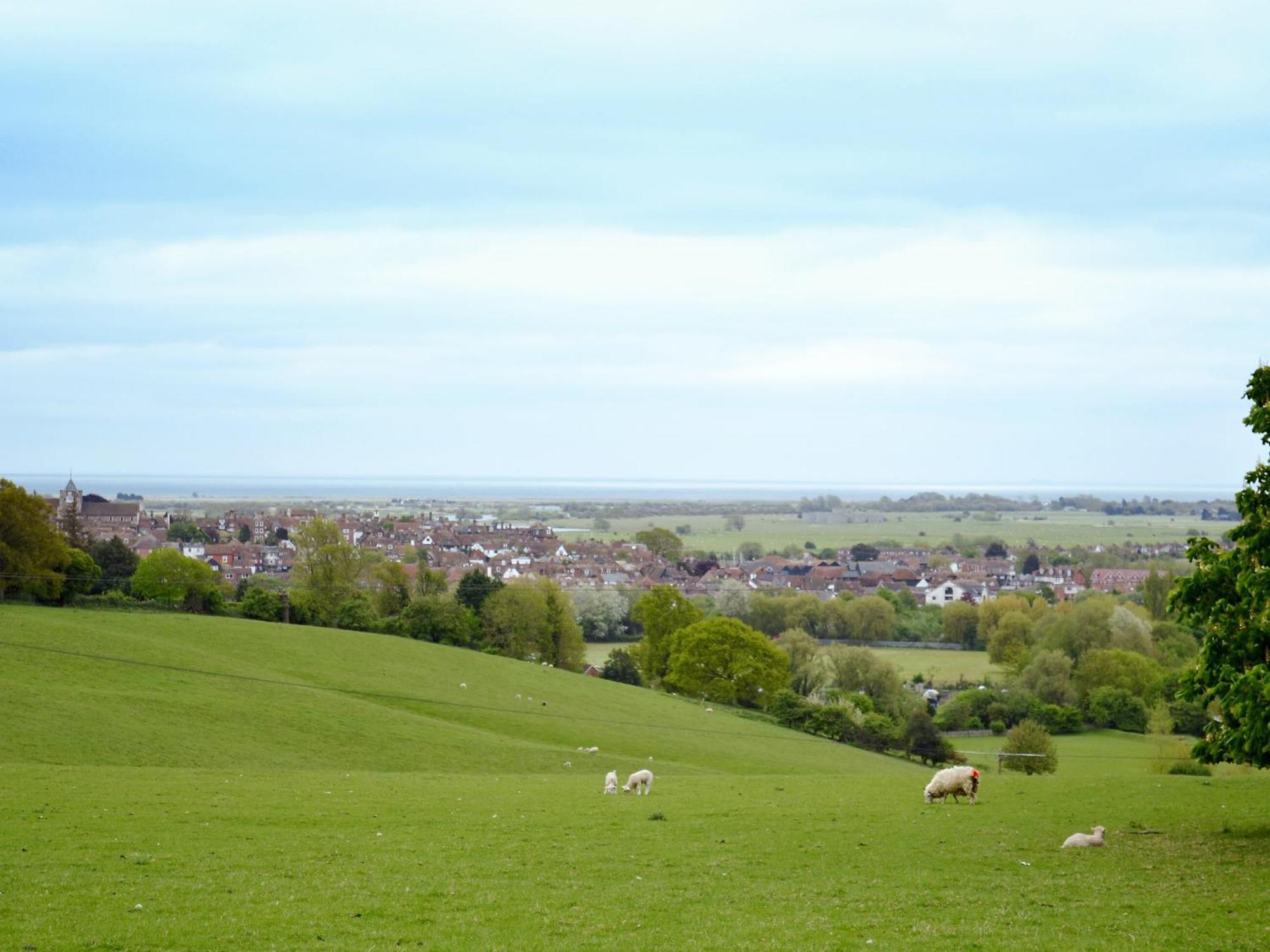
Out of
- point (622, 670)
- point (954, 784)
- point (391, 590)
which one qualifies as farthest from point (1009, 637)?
point (954, 784)

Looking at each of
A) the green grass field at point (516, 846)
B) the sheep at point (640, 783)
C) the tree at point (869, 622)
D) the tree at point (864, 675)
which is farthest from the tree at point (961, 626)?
the sheep at point (640, 783)

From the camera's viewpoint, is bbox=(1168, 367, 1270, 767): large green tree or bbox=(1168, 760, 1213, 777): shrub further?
bbox=(1168, 760, 1213, 777): shrub

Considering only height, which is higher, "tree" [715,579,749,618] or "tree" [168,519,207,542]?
"tree" [168,519,207,542]

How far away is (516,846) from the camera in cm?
2183

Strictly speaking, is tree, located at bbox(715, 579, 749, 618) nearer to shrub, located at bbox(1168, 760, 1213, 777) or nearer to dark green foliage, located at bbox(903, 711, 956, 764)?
dark green foliage, located at bbox(903, 711, 956, 764)

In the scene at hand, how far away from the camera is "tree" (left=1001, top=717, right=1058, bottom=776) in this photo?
191 feet

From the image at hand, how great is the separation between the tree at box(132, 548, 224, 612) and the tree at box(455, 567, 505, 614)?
21.5 meters

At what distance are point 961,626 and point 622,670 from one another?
61.8 meters

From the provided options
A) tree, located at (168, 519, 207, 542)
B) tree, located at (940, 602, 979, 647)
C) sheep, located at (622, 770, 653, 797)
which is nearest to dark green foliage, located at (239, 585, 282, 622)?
sheep, located at (622, 770, 653, 797)

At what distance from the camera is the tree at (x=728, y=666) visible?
83062 millimetres

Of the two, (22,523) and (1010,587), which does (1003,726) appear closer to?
(22,523)

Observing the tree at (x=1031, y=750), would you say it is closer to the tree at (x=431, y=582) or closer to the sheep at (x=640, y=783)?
the sheep at (x=640, y=783)

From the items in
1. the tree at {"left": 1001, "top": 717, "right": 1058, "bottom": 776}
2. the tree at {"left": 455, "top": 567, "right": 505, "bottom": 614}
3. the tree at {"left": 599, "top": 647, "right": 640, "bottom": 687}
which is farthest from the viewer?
the tree at {"left": 455, "top": 567, "right": 505, "bottom": 614}

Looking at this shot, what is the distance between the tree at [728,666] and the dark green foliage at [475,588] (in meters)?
20.8
